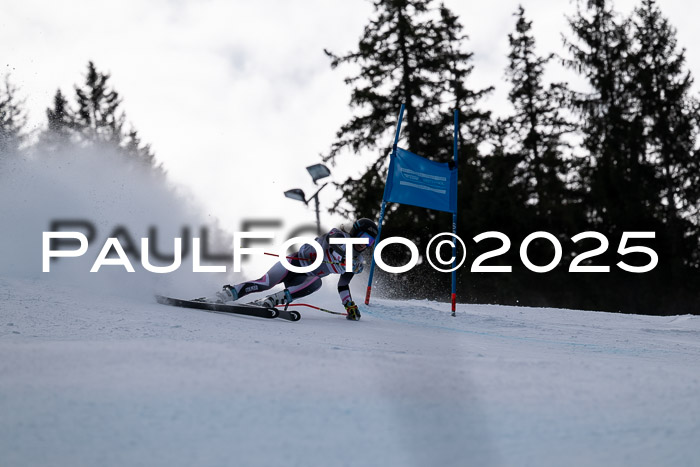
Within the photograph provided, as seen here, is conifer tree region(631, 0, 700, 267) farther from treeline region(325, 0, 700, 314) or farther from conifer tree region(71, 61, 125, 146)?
conifer tree region(71, 61, 125, 146)

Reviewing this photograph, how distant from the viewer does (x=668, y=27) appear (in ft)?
61.7

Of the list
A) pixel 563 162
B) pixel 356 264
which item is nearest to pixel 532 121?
pixel 563 162

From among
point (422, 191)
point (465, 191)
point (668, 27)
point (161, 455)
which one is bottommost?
point (161, 455)

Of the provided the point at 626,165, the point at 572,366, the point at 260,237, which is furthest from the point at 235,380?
the point at 626,165

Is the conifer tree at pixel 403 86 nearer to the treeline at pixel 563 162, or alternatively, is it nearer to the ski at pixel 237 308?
the treeline at pixel 563 162

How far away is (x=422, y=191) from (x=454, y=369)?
5240 mm

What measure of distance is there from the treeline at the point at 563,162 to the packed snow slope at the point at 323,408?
14907mm

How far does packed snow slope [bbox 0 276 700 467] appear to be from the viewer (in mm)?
2000

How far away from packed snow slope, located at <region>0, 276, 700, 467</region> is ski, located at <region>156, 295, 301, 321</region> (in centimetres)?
204

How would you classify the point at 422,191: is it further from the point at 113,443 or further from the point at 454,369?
the point at 113,443

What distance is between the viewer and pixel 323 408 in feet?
7.73

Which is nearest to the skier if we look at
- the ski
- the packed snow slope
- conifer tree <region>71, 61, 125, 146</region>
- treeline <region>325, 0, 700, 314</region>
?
the ski

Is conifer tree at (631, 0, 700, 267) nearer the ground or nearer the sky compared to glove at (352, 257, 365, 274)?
nearer the sky

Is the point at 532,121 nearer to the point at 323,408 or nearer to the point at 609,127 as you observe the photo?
the point at 609,127
